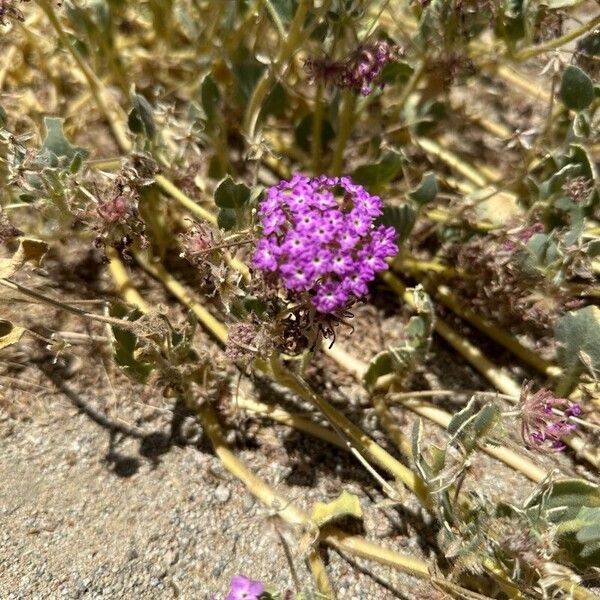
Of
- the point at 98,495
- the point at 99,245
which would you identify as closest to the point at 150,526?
the point at 98,495

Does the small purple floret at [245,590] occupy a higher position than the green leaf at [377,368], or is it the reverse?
the green leaf at [377,368]

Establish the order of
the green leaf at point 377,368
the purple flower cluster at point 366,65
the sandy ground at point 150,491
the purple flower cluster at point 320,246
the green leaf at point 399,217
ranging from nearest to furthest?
1. the purple flower cluster at point 320,246
2. the sandy ground at point 150,491
3. the purple flower cluster at point 366,65
4. the green leaf at point 377,368
5. the green leaf at point 399,217

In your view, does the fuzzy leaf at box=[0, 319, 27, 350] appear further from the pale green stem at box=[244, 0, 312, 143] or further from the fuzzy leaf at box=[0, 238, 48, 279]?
the pale green stem at box=[244, 0, 312, 143]

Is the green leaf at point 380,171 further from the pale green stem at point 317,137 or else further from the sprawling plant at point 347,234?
the pale green stem at point 317,137

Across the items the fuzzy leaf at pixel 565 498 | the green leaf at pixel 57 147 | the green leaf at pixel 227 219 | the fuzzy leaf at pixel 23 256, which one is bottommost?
the fuzzy leaf at pixel 23 256

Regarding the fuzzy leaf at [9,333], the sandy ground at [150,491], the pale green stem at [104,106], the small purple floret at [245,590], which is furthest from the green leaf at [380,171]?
the small purple floret at [245,590]

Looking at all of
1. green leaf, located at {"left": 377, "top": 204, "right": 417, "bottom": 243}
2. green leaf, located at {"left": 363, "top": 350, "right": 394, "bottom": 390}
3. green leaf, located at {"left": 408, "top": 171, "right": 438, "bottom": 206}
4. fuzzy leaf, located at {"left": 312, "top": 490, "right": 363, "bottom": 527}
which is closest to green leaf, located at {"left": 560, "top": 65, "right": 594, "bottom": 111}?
green leaf, located at {"left": 408, "top": 171, "right": 438, "bottom": 206}
